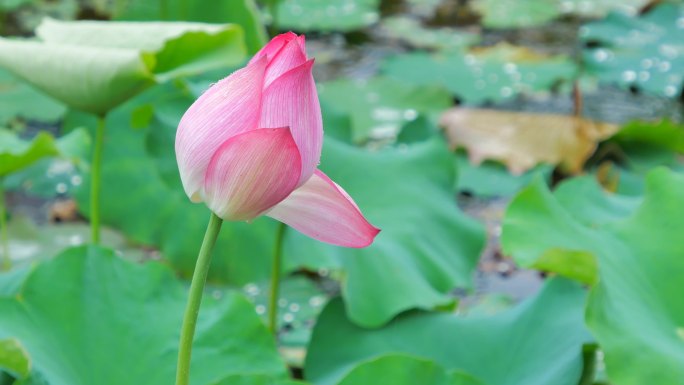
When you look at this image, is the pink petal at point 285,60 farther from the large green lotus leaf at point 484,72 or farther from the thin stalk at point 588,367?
the large green lotus leaf at point 484,72

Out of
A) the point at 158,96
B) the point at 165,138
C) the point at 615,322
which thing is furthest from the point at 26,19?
the point at 615,322

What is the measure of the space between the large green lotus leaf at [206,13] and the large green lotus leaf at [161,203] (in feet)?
0.49

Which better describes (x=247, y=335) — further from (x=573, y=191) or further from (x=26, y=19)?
(x=26, y=19)

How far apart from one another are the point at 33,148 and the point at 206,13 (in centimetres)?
52

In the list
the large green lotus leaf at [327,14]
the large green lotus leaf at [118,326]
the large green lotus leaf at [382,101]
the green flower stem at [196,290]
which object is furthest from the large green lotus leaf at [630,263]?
the large green lotus leaf at [327,14]

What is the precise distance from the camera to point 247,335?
2.94 feet

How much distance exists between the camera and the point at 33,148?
1.11m

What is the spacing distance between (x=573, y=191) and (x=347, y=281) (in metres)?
0.32

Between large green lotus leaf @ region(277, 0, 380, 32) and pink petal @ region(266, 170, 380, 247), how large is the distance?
239 centimetres

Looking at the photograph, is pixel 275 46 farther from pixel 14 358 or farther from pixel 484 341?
pixel 484 341

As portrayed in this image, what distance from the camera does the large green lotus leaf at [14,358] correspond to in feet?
2.36

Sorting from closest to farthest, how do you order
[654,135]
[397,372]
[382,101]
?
[397,372] → [654,135] → [382,101]

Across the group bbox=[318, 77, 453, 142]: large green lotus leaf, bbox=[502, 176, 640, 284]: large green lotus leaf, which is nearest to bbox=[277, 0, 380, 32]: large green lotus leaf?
bbox=[318, 77, 453, 142]: large green lotus leaf

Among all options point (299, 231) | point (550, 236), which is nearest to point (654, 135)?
point (550, 236)
